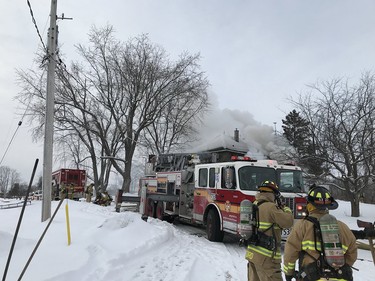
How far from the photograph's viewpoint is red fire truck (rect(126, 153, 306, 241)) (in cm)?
879

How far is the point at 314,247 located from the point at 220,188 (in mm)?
6607

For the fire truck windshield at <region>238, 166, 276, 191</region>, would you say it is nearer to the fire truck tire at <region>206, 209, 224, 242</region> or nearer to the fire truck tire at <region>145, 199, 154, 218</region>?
the fire truck tire at <region>206, 209, 224, 242</region>

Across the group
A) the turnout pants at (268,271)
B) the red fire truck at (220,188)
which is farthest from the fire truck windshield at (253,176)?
the turnout pants at (268,271)

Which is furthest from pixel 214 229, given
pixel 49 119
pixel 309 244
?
pixel 309 244

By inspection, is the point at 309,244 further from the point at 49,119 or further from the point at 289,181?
the point at 49,119

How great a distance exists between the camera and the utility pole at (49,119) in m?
9.34

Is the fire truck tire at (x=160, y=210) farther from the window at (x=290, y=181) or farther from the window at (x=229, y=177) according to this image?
the window at (x=290, y=181)

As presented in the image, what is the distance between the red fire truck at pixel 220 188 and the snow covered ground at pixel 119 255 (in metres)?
0.82

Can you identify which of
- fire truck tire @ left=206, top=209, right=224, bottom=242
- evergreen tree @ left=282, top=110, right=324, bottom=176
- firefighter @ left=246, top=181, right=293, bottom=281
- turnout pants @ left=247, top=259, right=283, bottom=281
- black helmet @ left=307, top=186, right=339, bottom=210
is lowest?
fire truck tire @ left=206, top=209, right=224, bottom=242

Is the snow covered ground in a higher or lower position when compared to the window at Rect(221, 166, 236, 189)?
lower

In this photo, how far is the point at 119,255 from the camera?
6.28 metres

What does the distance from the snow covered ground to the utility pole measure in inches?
24.3

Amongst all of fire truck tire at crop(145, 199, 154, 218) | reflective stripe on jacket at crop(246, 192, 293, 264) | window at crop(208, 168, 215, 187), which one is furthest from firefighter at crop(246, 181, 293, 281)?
fire truck tire at crop(145, 199, 154, 218)

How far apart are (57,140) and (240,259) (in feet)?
89.1
